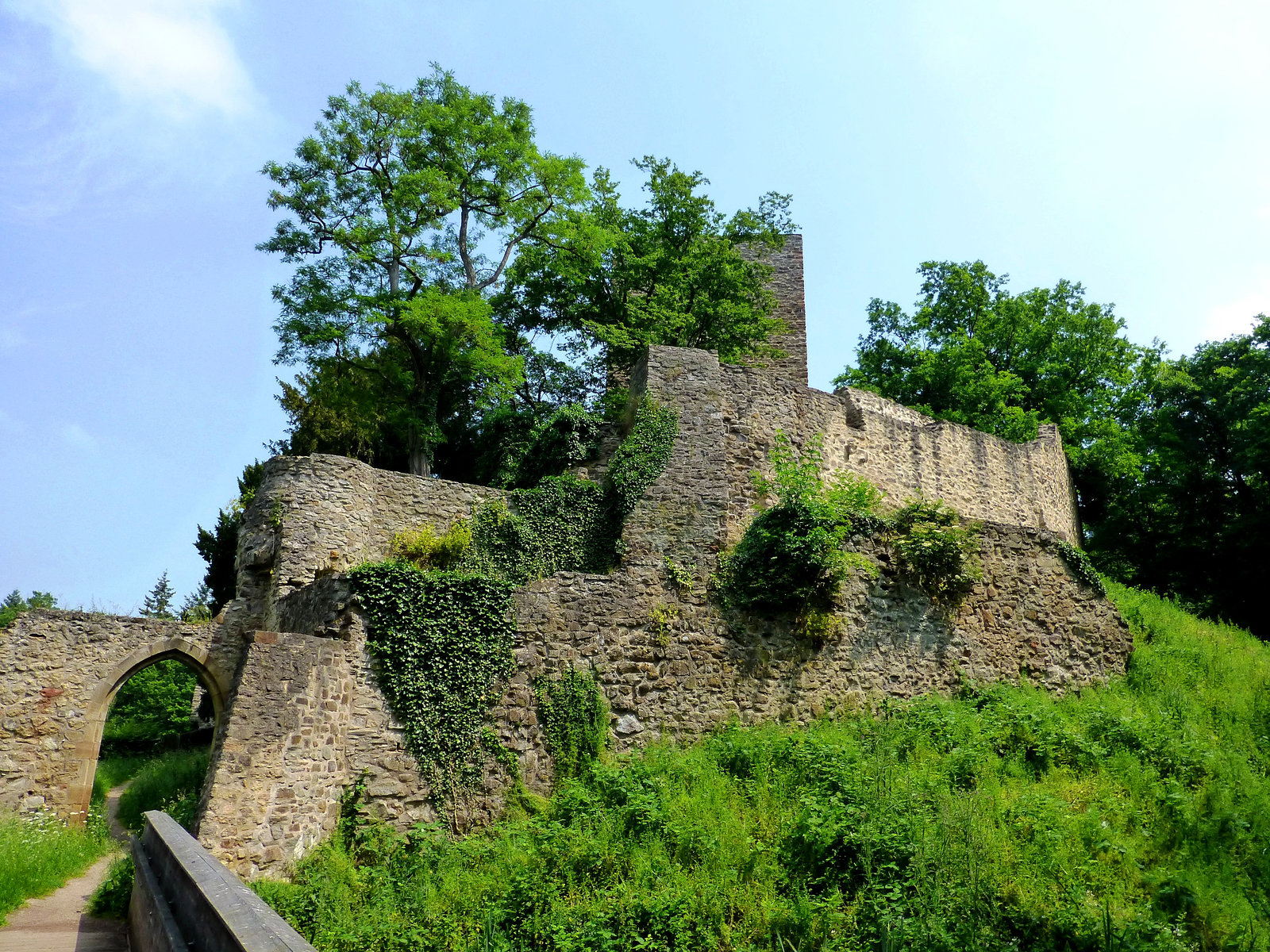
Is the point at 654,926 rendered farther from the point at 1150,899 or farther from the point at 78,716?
the point at 78,716

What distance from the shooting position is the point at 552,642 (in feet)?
32.9

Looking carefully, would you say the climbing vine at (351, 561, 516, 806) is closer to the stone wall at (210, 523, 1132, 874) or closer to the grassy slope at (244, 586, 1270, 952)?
the stone wall at (210, 523, 1132, 874)

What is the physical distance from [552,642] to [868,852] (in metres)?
4.42

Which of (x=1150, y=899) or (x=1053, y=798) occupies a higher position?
(x=1053, y=798)

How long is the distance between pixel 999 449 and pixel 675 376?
31.3 feet

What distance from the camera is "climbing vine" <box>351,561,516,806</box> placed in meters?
9.18

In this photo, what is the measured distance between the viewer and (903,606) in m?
11.3

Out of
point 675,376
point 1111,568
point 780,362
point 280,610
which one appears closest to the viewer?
point 280,610

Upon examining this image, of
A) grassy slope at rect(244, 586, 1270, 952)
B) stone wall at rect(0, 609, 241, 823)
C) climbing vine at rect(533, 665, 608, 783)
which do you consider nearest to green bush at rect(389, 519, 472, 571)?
stone wall at rect(0, 609, 241, 823)

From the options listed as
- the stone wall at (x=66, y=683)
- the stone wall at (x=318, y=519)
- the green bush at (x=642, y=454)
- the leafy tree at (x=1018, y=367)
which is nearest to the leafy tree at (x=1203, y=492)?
the leafy tree at (x=1018, y=367)

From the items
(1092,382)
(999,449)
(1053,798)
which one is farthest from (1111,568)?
(1053,798)

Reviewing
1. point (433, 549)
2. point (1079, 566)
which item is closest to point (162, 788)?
point (433, 549)

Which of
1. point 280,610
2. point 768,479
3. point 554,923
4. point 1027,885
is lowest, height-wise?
point 554,923

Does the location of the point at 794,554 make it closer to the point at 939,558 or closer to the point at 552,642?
the point at 939,558
